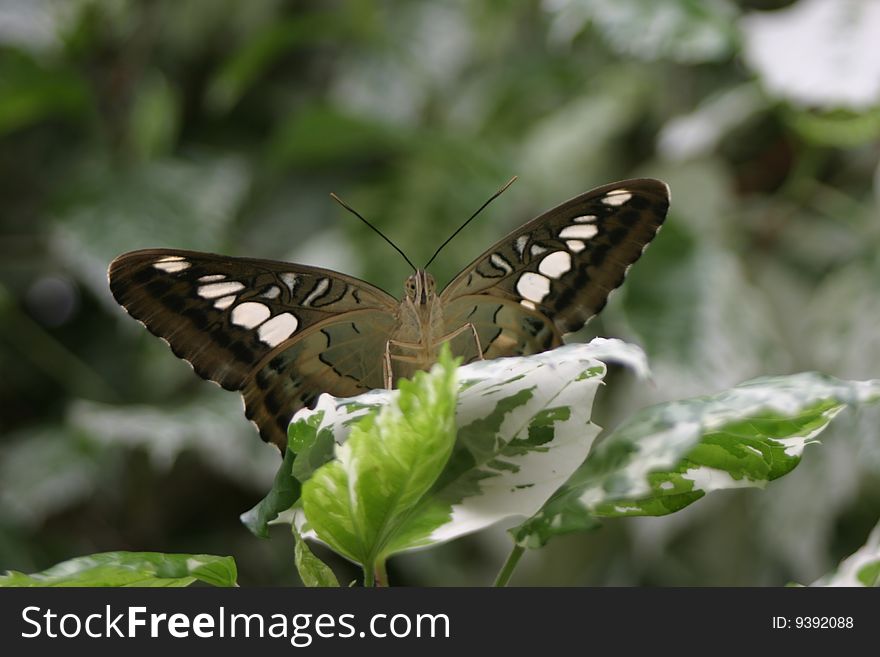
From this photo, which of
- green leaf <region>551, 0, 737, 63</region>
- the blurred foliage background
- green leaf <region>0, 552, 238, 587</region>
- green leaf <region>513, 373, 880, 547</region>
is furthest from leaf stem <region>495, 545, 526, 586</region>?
green leaf <region>551, 0, 737, 63</region>

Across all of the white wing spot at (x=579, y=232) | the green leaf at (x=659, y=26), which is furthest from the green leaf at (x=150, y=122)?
the white wing spot at (x=579, y=232)

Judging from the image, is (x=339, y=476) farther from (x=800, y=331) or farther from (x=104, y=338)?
(x=104, y=338)

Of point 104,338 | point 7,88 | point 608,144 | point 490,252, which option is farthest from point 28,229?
point 490,252

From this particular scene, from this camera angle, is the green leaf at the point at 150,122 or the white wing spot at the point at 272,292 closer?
the white wing spot at the point at 272,292

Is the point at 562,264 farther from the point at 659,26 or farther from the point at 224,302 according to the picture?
the point at 659,26

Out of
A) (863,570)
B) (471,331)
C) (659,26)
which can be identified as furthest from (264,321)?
(659,26)

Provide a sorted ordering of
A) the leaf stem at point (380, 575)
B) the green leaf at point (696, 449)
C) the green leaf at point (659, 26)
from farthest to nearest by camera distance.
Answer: the green leaf at point (659, 26) → the leaf stem at point (380, 575) → the green leaf at point (696, 449)

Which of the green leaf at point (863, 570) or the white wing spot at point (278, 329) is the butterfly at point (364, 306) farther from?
the green leaf at point (863, 570)
